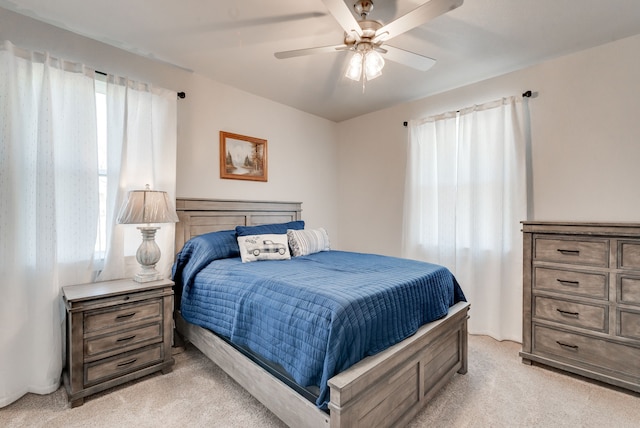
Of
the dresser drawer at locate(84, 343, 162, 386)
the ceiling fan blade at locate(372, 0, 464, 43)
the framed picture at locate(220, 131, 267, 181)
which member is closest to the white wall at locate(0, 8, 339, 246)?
the framed picture at locate(220, 131, 267, 181)

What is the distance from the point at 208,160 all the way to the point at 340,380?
253 centimetres

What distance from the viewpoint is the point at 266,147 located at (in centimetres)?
355

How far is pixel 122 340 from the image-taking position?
2004 mm

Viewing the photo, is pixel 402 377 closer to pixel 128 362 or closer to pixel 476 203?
pixel 128 362

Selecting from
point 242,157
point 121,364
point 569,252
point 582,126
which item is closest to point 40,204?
point 121,364

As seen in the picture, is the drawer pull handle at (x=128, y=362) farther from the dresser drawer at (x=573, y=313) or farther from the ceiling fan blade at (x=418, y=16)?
the dresser drawer at (x=573, y=313)

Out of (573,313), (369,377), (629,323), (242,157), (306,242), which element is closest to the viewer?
(369,377)

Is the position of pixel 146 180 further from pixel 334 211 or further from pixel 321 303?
pixel 334 211

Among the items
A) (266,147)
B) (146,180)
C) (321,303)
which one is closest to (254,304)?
(321,303)

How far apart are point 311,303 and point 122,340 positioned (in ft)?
4.80

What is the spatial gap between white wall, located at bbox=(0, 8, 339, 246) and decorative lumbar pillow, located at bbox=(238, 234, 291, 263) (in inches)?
33.1

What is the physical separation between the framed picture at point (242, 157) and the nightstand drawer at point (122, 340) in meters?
1.64

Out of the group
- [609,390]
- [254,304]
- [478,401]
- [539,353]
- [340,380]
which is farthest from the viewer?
[539,353]

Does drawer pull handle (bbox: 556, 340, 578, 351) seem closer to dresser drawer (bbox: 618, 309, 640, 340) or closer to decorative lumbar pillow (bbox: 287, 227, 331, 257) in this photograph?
dresser drawer (bbox: 618, 309, 640, 340)
